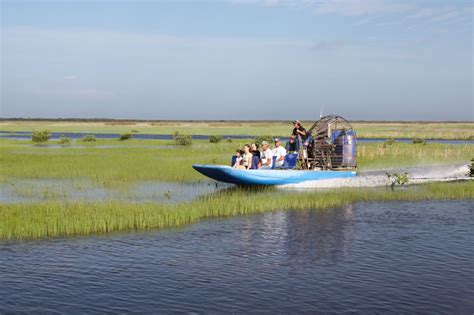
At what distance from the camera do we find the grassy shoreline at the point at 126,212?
16422 millimetres

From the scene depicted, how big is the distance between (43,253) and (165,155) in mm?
30760

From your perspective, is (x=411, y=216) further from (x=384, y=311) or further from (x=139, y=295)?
(x=139, y=295)

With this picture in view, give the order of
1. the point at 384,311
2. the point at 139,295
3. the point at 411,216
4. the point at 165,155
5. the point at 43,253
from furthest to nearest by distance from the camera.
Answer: the point at 165,155, the point at 411,216, the point at 43,253, the point at 139,295, the point at 384,311

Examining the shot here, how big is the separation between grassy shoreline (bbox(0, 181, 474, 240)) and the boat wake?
3227 millimetres

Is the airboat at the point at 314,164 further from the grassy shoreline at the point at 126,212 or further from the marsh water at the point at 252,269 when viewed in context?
the marsh water at the point at 252,269

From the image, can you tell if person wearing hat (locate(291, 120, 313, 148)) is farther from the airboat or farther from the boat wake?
the boat wake

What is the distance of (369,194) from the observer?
2520cm

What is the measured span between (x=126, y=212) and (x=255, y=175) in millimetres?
9097

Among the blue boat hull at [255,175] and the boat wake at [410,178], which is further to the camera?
the boat wake at [410,178]

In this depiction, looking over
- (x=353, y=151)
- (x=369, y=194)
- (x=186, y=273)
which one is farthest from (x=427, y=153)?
(x=186, y=273)

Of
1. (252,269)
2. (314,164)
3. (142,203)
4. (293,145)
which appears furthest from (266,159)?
(252,269)

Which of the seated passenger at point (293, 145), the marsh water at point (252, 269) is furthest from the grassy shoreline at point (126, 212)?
the seated passenger at point (293, 145)

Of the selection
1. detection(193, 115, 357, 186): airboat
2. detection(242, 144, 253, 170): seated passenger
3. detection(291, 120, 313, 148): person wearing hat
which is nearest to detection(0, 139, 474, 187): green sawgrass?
detection(242, 144, 253, 170): seated passenger

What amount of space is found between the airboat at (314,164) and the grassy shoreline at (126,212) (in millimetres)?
1923
